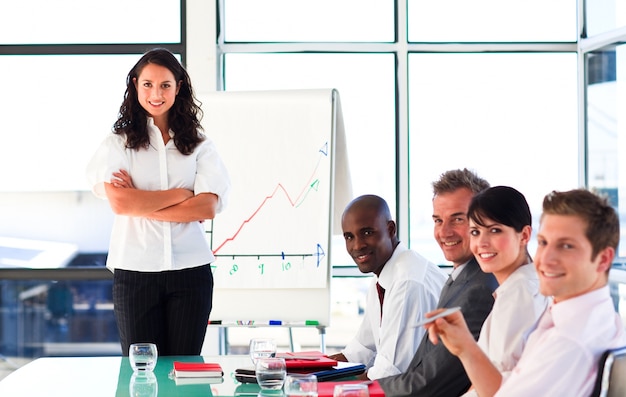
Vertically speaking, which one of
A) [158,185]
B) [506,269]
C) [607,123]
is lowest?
[506,269]

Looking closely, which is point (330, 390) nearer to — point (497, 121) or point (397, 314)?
point (397, 314)

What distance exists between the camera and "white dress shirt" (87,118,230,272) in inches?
128

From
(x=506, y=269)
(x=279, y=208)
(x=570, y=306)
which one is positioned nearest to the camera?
(x=570, y=306)

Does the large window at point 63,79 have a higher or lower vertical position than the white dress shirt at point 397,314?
higher

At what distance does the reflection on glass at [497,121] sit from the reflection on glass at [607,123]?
0.58 ft

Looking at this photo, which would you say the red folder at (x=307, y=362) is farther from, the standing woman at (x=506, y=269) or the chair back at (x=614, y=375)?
the chair back at (x=614, y=375)

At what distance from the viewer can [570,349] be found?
1.84 meters

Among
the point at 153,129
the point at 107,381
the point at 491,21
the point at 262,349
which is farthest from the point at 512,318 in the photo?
the point at 491,21

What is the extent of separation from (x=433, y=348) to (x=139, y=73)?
5.54 feet

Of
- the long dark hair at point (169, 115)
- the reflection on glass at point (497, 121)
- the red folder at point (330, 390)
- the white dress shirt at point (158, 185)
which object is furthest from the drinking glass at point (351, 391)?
the reflection on glass at point (497, 121)

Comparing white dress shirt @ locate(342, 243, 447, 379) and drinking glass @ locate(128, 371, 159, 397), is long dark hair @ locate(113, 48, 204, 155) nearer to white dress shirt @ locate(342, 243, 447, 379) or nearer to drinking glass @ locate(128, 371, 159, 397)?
white dress shirt @ locate(342, 243, 447, 379)

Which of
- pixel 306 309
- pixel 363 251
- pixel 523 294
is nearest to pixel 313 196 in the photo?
pixel 306 309

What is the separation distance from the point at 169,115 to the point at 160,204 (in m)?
0.40

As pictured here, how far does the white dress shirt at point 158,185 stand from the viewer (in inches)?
128
